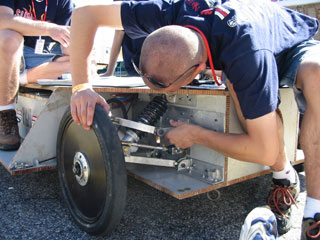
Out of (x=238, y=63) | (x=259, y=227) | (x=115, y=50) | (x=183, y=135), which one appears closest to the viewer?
(x=259, y=227)

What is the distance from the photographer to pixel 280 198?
74.7 inches

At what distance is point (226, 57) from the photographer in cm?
148

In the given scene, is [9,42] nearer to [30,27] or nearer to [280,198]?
[30,27]

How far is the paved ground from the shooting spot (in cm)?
172

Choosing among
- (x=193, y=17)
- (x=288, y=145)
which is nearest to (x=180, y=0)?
(x=193, y=17)

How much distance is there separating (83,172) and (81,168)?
0.02 meters

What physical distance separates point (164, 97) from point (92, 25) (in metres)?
0.64

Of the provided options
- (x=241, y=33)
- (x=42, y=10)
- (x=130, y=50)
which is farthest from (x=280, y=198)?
(x=42, y=10)

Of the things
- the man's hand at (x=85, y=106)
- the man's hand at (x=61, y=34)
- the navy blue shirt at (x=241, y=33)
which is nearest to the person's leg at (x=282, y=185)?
the navy blue shirt at (x=241, y=33)

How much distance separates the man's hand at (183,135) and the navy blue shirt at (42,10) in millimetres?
1890

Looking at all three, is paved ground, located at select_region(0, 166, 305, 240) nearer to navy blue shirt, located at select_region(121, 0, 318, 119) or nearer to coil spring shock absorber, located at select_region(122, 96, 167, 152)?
coil spring shock absorber, located at select_region(122, 96, 167, 152)

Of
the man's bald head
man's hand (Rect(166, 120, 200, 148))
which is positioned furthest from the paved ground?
the man's bald head

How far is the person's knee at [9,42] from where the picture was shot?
227 cm

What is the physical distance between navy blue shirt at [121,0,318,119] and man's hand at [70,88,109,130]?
18.7 inches
